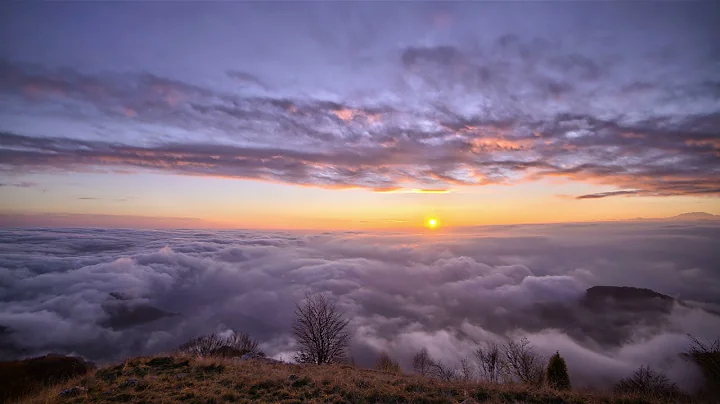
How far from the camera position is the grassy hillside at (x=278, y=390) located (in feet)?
35.3

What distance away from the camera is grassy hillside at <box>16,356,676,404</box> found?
424 inches

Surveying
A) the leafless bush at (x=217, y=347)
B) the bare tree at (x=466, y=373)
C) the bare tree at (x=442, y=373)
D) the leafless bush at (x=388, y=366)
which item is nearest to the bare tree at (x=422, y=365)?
the bare tree at (x=442, y=373)

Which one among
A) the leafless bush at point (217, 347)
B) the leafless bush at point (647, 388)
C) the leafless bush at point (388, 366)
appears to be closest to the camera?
the leafless bush at point (647, 388)

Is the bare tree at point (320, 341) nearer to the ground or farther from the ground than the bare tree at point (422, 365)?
farther from the ground

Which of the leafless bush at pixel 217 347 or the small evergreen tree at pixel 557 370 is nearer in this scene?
the small evergreen tree at pixel 557 370

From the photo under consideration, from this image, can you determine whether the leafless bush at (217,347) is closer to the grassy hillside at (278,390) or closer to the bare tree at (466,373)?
the grassy hillside at (278,390)

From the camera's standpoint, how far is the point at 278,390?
11.6 metres

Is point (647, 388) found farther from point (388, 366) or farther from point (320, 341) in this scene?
point (320, 341)

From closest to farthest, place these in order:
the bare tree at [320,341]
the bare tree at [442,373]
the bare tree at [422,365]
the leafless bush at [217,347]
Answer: the bare tree at [442,373] → the bare tree at [422,365] → the leafless bush at [217,347] → the bare tree at [320,341]

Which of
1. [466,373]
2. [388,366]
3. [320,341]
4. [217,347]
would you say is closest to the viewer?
[466,373]

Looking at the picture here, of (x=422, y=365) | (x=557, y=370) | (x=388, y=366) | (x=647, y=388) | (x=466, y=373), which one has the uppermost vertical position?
(x=466, y=373)

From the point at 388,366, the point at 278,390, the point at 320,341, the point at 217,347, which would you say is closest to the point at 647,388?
the point at 388,366

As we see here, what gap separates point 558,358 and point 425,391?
18.7m

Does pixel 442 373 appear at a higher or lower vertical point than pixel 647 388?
lower
